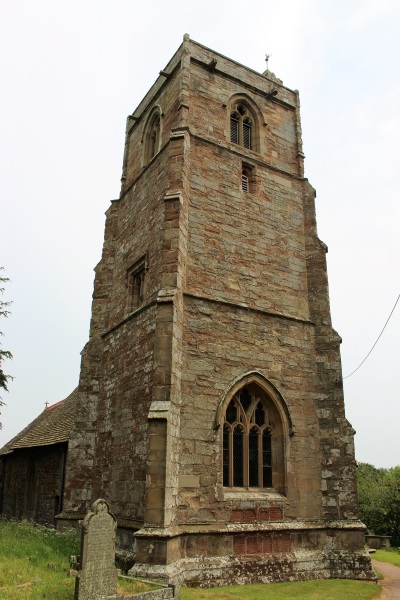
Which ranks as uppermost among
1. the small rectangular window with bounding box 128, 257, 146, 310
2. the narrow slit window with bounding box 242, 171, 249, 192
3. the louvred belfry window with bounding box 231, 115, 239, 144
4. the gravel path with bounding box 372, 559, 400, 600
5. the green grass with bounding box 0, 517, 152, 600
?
the louvred belfry window with bounding box 231, 115, 239, 144

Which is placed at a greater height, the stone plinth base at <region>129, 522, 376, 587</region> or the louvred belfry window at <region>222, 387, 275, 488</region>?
the louvred belfry window at <region>222, 387, 275, 488</region>

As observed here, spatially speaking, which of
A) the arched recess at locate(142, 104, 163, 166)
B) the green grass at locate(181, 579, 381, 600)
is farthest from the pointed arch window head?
the green grass at locate(181, 579, 381, 600)

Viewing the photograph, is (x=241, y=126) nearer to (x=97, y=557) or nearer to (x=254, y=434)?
(x=254, y=434)

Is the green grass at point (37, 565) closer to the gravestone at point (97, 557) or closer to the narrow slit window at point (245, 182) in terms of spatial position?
the gravestone at point (97, 557)

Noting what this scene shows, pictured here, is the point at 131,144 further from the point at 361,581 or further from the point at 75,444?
the point at 361,581

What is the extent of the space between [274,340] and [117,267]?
5452 millimetres

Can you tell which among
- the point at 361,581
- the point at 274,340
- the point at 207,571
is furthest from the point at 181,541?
the point at 274,340

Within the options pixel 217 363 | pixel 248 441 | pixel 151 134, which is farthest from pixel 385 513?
pixel 151 134

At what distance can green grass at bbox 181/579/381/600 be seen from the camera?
8906mm

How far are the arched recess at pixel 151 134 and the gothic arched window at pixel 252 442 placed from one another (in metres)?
8.35

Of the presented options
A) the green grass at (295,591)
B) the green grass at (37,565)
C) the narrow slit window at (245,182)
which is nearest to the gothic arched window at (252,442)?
the green grass at (295,591)

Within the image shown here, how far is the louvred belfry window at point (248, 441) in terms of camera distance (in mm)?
11180

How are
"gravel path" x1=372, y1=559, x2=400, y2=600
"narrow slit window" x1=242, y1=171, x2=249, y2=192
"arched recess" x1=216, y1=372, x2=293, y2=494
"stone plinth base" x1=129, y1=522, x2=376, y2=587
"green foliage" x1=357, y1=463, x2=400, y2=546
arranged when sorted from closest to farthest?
"stone plinth base" x1=129, y1=522, x2=376, y2=587 < "gravel path" x1=372, y1=559, x2=400, y2=600 < "arched recess" x1=216, y1=372, x2=293, y2=494 < "narrow slit window" x1=242, y1=171, x2=249, y2=192 < "green foliage" x1=357, y1=463, x2=400, y2=546

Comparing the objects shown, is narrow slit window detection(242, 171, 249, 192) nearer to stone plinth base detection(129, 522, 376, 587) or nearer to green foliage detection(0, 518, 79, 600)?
stone plinth base detection(129, 522, 376, 587)
